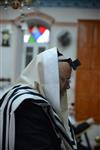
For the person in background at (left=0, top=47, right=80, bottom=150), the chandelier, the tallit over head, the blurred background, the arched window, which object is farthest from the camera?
the arched window

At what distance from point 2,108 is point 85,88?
7133 mm

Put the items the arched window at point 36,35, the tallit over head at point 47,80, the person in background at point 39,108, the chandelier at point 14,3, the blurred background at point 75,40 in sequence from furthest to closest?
the arched window at point 36,35 → the blurred background at point 75,40 → the chandelier at point 14,3 → the tallit over head at point 47,80 → the person in background at point 39,108

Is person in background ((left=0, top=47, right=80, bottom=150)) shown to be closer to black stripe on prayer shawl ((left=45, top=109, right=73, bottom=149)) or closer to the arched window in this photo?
black stripe on prayer shawl ((left=45, top=109, right=73, bottom=149))

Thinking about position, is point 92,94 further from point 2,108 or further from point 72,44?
point 2,108

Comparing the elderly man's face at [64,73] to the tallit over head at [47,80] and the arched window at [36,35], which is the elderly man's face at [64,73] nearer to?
the tallit over head at [47,80]

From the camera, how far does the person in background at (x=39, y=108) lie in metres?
1.70

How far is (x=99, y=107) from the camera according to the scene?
8836mm

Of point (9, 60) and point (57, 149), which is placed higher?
point (57, 149)

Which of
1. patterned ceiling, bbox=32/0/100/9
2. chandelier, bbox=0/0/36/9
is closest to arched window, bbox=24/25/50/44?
patterned ceiling, bbox=32/0/100/9

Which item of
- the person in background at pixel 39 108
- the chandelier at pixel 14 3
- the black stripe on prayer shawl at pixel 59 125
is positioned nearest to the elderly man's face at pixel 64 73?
the person in background at pixel 39 108

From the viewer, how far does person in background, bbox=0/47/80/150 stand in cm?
170

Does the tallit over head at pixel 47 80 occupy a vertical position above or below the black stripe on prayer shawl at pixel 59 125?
above

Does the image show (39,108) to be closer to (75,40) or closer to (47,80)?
(47,80)

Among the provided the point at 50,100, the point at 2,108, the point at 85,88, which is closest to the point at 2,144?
the point at 2,108
